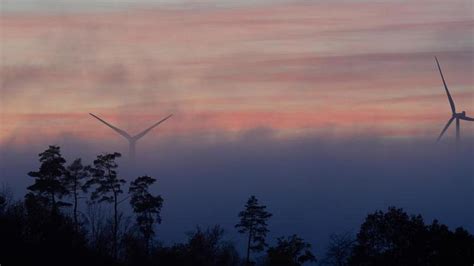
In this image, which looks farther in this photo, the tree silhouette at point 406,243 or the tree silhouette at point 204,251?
the tree silhouette at point 204,251

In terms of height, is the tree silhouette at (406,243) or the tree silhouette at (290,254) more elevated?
the tree silhouette at (290,254)

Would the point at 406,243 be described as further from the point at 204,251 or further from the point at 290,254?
the point at 290,254

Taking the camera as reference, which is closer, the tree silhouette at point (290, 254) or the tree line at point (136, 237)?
the tree line at point (136, 237)

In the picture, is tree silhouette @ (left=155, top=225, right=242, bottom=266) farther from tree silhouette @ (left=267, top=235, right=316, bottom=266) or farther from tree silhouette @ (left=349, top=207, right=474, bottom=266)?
tree silhouette @ (left=349, top=207, right=474, bottom=266)

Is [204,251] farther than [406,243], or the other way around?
[204,251]

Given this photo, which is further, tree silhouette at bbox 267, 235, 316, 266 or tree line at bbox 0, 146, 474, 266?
tree silhouette at bbox 267, 235, 316, 266

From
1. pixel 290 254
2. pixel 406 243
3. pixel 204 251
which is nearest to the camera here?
pixel 406 243

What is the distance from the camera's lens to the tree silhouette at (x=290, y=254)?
106 m

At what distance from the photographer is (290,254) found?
10912cm

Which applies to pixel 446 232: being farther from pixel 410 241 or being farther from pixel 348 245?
pixel 348 245

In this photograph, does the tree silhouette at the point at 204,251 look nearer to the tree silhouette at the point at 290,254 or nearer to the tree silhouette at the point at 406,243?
the tree silhouette at the point at 290,254

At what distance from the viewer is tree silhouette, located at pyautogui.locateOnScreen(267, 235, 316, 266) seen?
349ft

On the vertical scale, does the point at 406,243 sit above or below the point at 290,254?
below

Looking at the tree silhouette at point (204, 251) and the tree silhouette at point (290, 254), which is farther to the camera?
the tree silhouette at point (290, 254)
